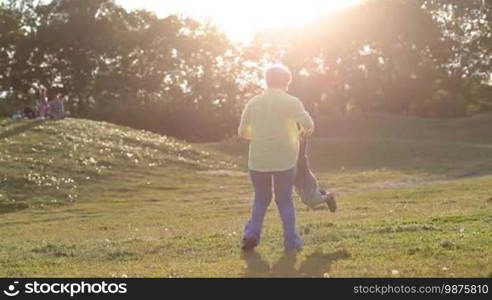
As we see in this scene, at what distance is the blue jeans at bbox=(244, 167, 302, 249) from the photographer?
9.44 metres

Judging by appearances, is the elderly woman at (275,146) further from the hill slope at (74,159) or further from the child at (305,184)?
the hill slope at (74,159)

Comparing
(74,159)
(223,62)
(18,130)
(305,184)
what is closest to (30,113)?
(18,130)

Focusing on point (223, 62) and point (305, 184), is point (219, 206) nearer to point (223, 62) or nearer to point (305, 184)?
point (305, 184)

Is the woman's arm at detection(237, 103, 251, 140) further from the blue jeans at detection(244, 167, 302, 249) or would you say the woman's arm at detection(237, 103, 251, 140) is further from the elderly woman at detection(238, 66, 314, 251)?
the blue jeans at detection(244, 167, 302, 249)

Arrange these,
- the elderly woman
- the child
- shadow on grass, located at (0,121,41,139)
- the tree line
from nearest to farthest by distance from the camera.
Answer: the elderly woman → the child → shadow on grass, located at (0,121,41,139) → the tree line

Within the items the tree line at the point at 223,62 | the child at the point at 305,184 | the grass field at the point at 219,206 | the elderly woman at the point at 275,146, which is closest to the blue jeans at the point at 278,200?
the elderly woman at the point at 275,146

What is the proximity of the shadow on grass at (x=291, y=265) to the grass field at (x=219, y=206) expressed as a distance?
2cm

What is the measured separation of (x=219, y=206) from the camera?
21641mm

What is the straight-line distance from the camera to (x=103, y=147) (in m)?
37.8

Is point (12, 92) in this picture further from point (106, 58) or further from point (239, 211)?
point (239, 211)

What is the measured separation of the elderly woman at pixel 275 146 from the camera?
30.9 feet

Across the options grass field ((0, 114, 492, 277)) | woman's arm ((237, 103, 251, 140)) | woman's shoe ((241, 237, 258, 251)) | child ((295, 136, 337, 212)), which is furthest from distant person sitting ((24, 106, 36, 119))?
woman's shoe ((241, 237, 258, 251))

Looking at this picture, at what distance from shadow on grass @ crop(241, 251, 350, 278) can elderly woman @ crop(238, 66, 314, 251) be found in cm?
38

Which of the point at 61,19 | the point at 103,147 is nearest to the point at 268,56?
the point at 61,19
